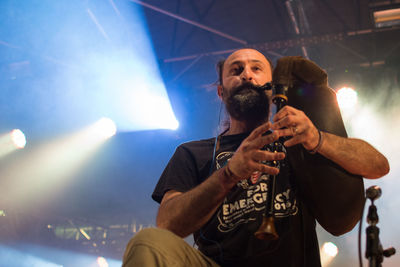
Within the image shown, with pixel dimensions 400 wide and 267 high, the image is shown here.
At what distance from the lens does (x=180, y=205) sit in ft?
5.67

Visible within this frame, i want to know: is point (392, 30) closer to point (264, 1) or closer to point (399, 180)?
point (264, 1)

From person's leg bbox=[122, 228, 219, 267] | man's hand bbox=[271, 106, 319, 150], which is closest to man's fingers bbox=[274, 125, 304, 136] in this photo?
man's hand bbox=[271, 106, 319, 150]

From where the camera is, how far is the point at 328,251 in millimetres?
7449

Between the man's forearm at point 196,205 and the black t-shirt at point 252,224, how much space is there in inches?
5.7

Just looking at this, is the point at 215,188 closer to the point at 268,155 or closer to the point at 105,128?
the point at 268,155

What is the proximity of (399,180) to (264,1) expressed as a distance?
4080mm

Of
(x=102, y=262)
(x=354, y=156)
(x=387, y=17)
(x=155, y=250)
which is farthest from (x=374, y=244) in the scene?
(x=102, y=262)

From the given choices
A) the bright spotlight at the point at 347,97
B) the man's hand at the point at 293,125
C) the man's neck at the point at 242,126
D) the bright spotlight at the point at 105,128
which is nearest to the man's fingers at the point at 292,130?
the man's hand at the point at 293,125

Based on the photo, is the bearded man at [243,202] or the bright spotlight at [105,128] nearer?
the bearded man at [243,202]

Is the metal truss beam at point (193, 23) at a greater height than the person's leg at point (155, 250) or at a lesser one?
greater

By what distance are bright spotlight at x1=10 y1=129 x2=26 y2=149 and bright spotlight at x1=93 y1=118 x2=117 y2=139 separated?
1.60 m

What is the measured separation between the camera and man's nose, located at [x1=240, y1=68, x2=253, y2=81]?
2297 mm

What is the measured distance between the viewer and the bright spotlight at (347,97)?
611 cm

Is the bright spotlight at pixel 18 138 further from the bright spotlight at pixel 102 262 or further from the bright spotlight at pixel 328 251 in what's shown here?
the bright spotlight at pixel 328 251
